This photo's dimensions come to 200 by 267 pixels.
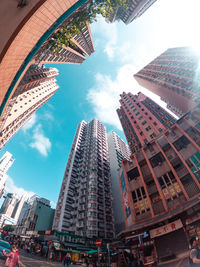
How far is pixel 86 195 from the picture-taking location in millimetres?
48438

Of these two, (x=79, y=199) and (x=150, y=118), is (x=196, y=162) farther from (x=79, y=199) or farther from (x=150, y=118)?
(x=79, y=199)

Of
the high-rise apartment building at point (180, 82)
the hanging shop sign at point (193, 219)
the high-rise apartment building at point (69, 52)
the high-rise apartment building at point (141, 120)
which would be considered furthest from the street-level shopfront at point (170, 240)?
the high-rise apartment building at point (180, 82)

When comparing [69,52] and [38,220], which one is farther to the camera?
[38,220]

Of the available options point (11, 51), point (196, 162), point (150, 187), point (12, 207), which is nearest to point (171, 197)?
point (150, 187)

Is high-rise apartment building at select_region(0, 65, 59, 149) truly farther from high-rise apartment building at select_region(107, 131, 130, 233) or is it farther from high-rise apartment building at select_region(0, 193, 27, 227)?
high-rise apartment building at select_region(0, 193, 27, 227)

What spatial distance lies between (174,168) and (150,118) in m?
22.8

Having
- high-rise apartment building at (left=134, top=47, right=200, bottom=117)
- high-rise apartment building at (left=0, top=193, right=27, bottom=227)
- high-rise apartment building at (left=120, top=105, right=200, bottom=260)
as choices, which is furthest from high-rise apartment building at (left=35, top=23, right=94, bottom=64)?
high-rise apartment building at (left=0, top=193, right=27, bottom=227)

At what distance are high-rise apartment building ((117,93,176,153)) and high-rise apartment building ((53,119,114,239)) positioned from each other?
83.4 ft

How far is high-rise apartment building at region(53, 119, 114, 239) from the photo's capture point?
41.5m

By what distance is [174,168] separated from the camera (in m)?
18.2

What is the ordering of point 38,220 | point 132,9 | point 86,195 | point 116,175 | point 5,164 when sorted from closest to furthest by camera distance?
point 86,195, point 38,220, point 116,175, point 132,9, point 5,164

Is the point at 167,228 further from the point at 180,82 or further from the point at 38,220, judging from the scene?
the point at 38,220

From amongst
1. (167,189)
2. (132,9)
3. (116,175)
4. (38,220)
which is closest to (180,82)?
(167,189)

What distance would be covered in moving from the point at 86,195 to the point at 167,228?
4040 centimetres
